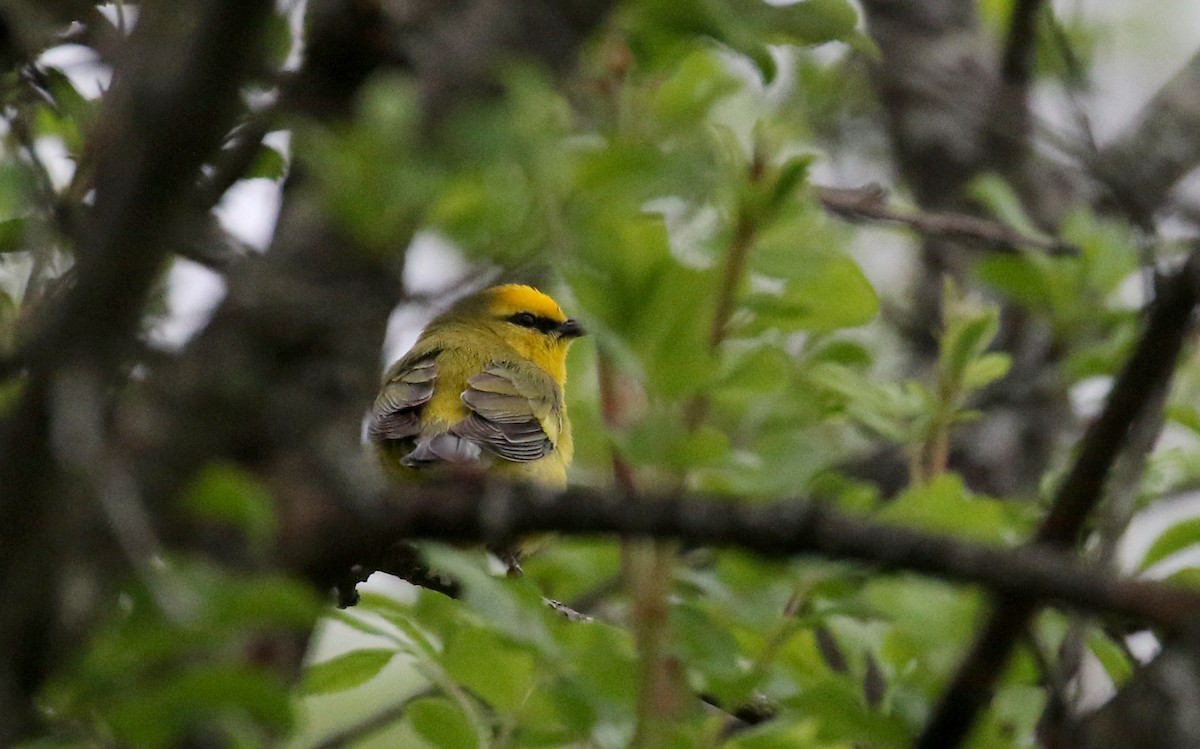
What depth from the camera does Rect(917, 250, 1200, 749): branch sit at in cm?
130

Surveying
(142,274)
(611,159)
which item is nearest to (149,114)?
(142,274)

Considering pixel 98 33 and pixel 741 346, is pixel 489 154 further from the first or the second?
pixel 98 33

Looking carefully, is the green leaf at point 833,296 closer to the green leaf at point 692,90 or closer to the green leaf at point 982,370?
the green leaf at point 692,90

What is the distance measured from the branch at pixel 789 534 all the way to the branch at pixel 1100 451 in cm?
3

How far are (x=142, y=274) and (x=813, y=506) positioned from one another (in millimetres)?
663

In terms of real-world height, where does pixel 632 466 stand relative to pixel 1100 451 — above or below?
below

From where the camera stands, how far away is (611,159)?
6.30ft

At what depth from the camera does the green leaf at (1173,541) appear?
2178 mm

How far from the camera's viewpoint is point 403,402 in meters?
4.55

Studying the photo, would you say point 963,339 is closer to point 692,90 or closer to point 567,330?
point 692,90

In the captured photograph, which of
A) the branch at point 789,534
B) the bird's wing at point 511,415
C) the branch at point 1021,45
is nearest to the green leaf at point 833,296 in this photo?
the branch at point 789,534

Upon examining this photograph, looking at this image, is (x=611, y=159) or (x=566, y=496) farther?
(x=611, y=159)

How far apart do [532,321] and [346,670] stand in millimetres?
3855

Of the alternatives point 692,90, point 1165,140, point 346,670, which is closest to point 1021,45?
point 1165,140
